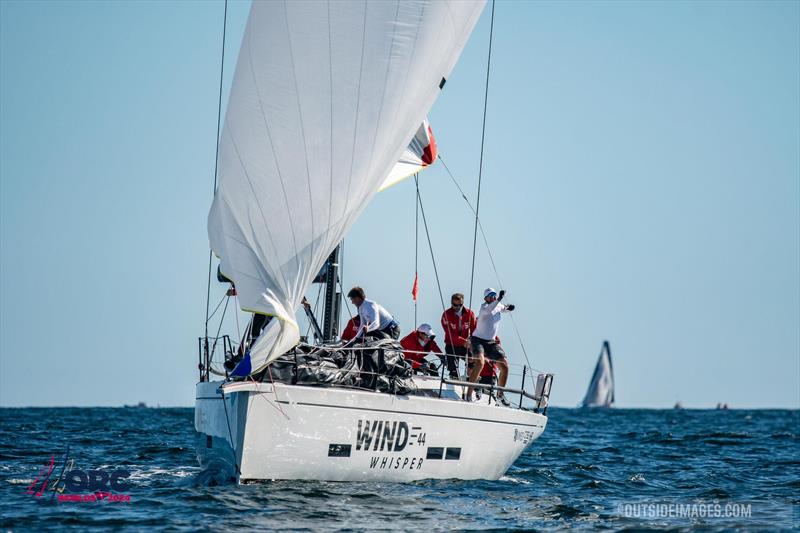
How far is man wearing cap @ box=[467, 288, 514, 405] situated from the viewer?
15328mm

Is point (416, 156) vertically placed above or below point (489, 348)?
above

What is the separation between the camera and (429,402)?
13156mm

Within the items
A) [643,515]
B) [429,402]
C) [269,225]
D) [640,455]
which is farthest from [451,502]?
[640,455]

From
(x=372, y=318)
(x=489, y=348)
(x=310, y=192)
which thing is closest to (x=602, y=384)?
(x=489, y=348)

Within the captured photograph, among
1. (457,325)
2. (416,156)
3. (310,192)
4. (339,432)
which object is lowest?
(339,432)

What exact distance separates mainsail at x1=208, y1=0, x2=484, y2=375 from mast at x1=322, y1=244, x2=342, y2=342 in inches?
109

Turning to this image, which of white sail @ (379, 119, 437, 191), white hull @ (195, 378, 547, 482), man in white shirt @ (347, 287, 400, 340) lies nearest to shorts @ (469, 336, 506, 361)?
white hull @ (195, 378, 547, 482)

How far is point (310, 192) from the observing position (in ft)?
38.7

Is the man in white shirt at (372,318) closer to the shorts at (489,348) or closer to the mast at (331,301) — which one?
the mast at (331,301)

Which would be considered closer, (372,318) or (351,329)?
(372,318)

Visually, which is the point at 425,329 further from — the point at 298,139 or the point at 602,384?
the point at 602,384

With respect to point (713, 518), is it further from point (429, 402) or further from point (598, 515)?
point (429, 402)

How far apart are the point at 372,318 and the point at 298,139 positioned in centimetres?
318

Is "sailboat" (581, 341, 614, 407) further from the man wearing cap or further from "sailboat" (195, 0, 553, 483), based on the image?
"sailboat" (195, 0, 553, 483)
